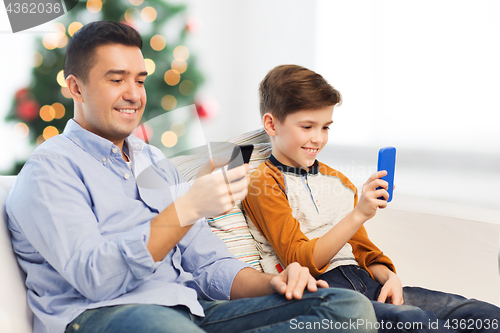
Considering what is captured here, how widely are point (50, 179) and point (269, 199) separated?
566 millimetres

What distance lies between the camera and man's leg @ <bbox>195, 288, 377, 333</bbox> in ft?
2.58

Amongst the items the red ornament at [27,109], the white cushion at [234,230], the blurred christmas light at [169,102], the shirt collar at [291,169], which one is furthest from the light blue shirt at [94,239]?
the red ornament at [27,109]

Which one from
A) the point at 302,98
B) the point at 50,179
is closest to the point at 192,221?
the point at 50,179

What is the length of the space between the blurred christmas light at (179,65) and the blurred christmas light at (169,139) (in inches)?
54.5

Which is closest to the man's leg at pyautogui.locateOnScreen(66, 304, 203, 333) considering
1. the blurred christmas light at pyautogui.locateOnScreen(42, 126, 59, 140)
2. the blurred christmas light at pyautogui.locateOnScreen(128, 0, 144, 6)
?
the blurred christmas light at pyautogui.locateOnScreen(42, 126, 59, 140)

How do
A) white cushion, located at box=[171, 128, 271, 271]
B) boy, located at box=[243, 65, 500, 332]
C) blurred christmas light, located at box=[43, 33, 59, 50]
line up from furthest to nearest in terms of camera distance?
blurred christmas light, located at box=[43, 33, 59, 50], white cushion, located at box=[171, 128, 271, 271], boy, located at box=[243, 65, 500, 332]

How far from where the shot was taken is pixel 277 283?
2.89ft

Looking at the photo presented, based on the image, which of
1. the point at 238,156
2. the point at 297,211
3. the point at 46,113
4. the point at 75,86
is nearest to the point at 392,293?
the point at 297,211

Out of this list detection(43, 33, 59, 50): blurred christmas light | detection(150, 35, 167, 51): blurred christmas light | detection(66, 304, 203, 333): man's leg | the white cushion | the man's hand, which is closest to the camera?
detection(66, 304, 203, 333): man's leg

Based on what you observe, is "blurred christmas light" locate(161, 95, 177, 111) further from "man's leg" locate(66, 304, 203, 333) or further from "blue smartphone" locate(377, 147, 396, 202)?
"man's leg" locate(66, 304, 203, 333)

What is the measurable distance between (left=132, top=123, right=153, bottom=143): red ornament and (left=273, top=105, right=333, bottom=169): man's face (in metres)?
0.43

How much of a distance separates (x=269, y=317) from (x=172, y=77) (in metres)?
1.66

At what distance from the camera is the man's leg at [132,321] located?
74 cm

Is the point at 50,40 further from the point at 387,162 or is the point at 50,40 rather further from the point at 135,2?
the point at 387,162
